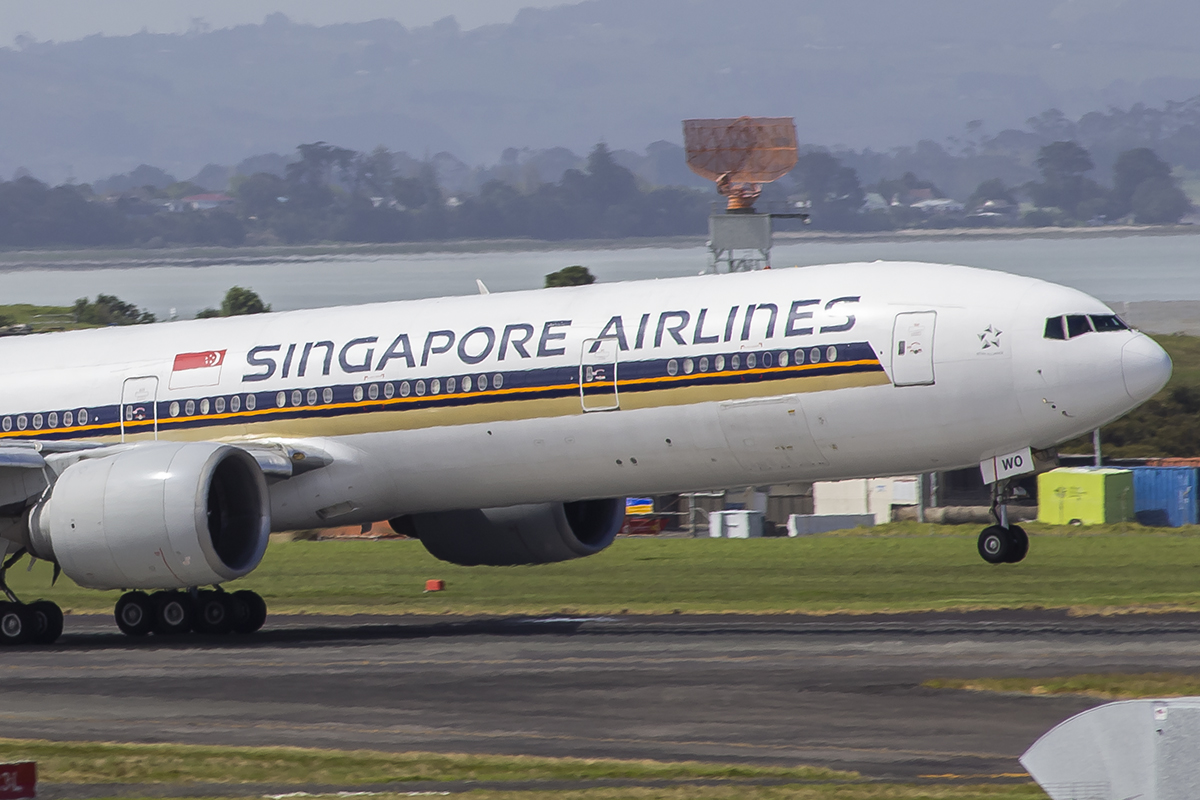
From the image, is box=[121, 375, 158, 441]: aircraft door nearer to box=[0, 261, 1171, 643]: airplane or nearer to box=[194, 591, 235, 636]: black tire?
box=[0, 261, 1171, 643]: airplane

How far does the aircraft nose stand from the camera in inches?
997

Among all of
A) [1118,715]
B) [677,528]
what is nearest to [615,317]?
[1118,715]

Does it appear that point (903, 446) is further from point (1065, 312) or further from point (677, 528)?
point (677, 528)

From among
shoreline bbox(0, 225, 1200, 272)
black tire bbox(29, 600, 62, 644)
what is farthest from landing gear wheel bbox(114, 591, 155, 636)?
shoreline bbox(0, 225, 1200, 272)

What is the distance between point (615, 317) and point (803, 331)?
3192 mm

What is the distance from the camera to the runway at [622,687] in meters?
16.5

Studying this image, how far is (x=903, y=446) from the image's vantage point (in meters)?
26.3

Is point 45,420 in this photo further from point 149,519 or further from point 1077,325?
point 1077,325

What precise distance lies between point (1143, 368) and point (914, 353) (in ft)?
10.9

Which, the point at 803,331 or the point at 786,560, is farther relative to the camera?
the point at 786,560

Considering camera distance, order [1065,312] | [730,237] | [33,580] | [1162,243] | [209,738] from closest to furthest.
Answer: [209,738] → [1065,312] → [33,580] → [730,237] → [1162,243]

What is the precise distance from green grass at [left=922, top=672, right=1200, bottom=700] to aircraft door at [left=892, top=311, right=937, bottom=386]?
7011 millimetres

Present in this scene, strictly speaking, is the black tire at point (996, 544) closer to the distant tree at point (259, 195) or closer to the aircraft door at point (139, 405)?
the aircraft door at point (139, 405)

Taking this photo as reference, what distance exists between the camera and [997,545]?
26.3 m
